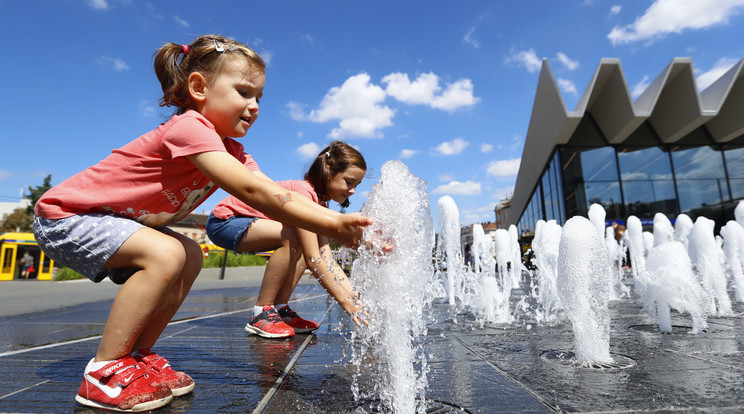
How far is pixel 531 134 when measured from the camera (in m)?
24.5

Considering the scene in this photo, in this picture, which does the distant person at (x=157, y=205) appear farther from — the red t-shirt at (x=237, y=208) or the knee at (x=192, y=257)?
the red t-shirt at (x=237, y=208)

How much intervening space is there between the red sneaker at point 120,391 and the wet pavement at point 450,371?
45 millimetres

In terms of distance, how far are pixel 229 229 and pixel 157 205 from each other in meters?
1.25

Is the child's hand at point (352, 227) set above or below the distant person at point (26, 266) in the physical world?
below

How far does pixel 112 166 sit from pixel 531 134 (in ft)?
83.2

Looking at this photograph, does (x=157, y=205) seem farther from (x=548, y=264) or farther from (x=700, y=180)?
(x=700, y=180)

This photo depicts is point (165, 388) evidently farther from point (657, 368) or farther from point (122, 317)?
point (657, 368)

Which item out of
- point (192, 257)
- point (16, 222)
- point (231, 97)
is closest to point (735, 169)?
point (231, 97)

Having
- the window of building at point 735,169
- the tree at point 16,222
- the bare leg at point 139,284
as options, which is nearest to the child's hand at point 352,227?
the bare leg at point 139,284

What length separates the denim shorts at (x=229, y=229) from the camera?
2910mm

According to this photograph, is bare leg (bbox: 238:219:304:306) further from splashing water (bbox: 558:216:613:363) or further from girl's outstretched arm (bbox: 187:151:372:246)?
splashing water (bbox: 558:216:613:363)

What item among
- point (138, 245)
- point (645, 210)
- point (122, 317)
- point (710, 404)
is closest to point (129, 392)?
point (122, 317)

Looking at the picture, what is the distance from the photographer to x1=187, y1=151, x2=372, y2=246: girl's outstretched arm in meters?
1.20

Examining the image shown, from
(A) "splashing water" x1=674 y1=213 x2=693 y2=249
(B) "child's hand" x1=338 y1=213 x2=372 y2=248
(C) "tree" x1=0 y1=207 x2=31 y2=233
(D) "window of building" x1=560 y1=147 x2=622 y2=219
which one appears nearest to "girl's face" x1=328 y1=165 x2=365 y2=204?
(B) "child's hand" x1=338 y1=213 x2=372 y2=248
